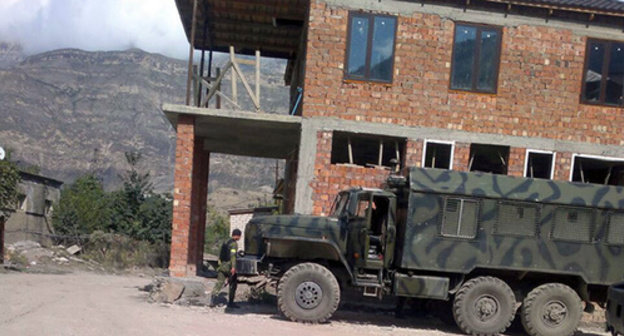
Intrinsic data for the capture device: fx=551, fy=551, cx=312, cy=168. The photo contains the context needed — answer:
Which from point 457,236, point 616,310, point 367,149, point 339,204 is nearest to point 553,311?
point 616,310

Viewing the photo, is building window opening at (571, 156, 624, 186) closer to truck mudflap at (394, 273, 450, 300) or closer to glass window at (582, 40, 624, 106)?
glass window at (582, 40, 624, 106)

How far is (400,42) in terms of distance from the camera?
40.0 feet

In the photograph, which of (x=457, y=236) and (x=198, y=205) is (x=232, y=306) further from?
(x=198, y=205)

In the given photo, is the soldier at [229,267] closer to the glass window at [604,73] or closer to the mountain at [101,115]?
the glass window at [604,73]

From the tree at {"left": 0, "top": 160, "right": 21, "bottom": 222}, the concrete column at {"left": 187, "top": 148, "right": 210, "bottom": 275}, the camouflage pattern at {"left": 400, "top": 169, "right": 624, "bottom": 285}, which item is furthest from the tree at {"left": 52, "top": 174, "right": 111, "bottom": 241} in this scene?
the camouflage pattern at {"left": 400, "top": 169, "right": 624, "bottom": 285}

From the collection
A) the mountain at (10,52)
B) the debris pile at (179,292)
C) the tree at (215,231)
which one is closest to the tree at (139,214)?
the tree at (215,231)

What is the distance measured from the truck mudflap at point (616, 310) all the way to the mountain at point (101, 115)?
65081mm

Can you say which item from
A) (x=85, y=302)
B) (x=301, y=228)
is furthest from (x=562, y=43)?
(x=85, y=302)

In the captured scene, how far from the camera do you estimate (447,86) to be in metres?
12.3

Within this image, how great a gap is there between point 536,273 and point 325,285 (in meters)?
3.86

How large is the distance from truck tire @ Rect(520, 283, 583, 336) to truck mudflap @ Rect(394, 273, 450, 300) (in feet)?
5.02

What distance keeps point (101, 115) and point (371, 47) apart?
9066 cm

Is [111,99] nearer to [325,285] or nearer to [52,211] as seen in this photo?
[52,211]

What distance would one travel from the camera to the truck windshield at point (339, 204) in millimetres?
10036
